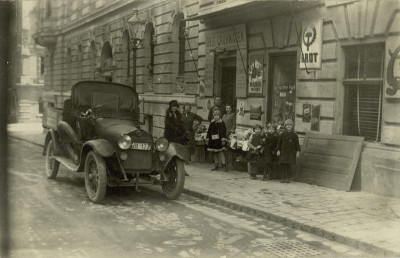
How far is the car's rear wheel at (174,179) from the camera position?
346 inches

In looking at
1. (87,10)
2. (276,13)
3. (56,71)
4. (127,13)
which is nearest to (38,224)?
(276,13)

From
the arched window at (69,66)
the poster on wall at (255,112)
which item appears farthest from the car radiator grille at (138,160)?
the arched window at (69,66)

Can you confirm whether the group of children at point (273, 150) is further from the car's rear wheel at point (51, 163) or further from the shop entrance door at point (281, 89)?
the car's rear wheel at point (51, 163)

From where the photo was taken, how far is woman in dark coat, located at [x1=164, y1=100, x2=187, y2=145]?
11.6 metres

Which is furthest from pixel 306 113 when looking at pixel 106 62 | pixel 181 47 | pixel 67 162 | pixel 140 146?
pixel 106 62

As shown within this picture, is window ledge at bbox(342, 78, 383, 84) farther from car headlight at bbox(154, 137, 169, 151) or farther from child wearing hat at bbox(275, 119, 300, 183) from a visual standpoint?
car headlight at bbox(154, 137, 169, 151)

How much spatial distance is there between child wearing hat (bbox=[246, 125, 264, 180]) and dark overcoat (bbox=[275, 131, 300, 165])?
76 centimetres

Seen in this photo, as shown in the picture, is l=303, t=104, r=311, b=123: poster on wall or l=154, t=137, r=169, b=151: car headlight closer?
l=154, t=137, r=169, b=151: car headlight

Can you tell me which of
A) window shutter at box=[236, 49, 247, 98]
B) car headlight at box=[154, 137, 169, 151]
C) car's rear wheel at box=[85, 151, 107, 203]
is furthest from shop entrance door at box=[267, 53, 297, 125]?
car's rear wheel at box=[85, 151, 107, 203]

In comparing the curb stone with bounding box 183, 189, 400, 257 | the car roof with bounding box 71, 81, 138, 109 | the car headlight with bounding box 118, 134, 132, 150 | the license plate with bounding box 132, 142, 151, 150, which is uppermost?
the car roof with bounding box 71, 81, 138, 109

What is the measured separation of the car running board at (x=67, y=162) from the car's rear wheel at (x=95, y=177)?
0.68m

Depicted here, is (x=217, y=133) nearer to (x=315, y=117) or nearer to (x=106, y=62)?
(x=315, y=117)

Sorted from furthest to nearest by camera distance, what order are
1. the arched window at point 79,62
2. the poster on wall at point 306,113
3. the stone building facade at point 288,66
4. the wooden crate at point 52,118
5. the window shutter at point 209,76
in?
the arched window at point 79,62 < the window shutter at point 209,76 < the poster on wall at point 306,113 < the wooden crate at point 52,118 < the stone building facade at point 288,66

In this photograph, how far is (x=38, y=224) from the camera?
679cm
